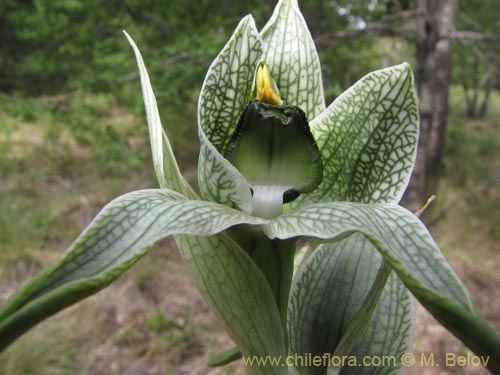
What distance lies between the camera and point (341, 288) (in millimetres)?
516

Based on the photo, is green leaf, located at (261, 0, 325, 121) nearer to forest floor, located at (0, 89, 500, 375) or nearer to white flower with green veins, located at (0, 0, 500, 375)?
white flower with green veins, located at (0, 0, 500, 375)

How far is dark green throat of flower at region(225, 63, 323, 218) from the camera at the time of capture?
0.44 metres

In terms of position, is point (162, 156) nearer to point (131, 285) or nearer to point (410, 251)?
point (410, 251)

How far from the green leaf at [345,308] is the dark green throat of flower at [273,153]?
0.34 feet

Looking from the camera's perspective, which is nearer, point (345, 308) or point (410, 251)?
point (410, 251)

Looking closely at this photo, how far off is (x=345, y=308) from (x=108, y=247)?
0.97 feet

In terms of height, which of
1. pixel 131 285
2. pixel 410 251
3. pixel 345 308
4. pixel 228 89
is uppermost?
pixel 228 89

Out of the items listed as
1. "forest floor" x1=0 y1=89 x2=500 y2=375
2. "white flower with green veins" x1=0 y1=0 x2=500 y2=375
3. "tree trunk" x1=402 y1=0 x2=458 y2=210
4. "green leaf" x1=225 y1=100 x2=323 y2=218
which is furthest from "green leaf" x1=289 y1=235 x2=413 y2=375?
"tree trunk" x1=402 y1=0 x2=458 y2=210

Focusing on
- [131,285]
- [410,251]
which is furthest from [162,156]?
[131,285]

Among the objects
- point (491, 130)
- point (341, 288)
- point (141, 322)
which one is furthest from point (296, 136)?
point (491, 130)

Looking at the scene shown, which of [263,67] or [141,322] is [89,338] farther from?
[263,67]

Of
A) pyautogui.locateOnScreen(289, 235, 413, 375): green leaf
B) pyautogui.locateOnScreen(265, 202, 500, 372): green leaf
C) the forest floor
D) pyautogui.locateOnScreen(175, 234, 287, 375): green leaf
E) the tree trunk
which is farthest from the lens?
the tree trunk

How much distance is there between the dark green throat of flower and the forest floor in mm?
1208

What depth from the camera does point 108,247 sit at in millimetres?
323
